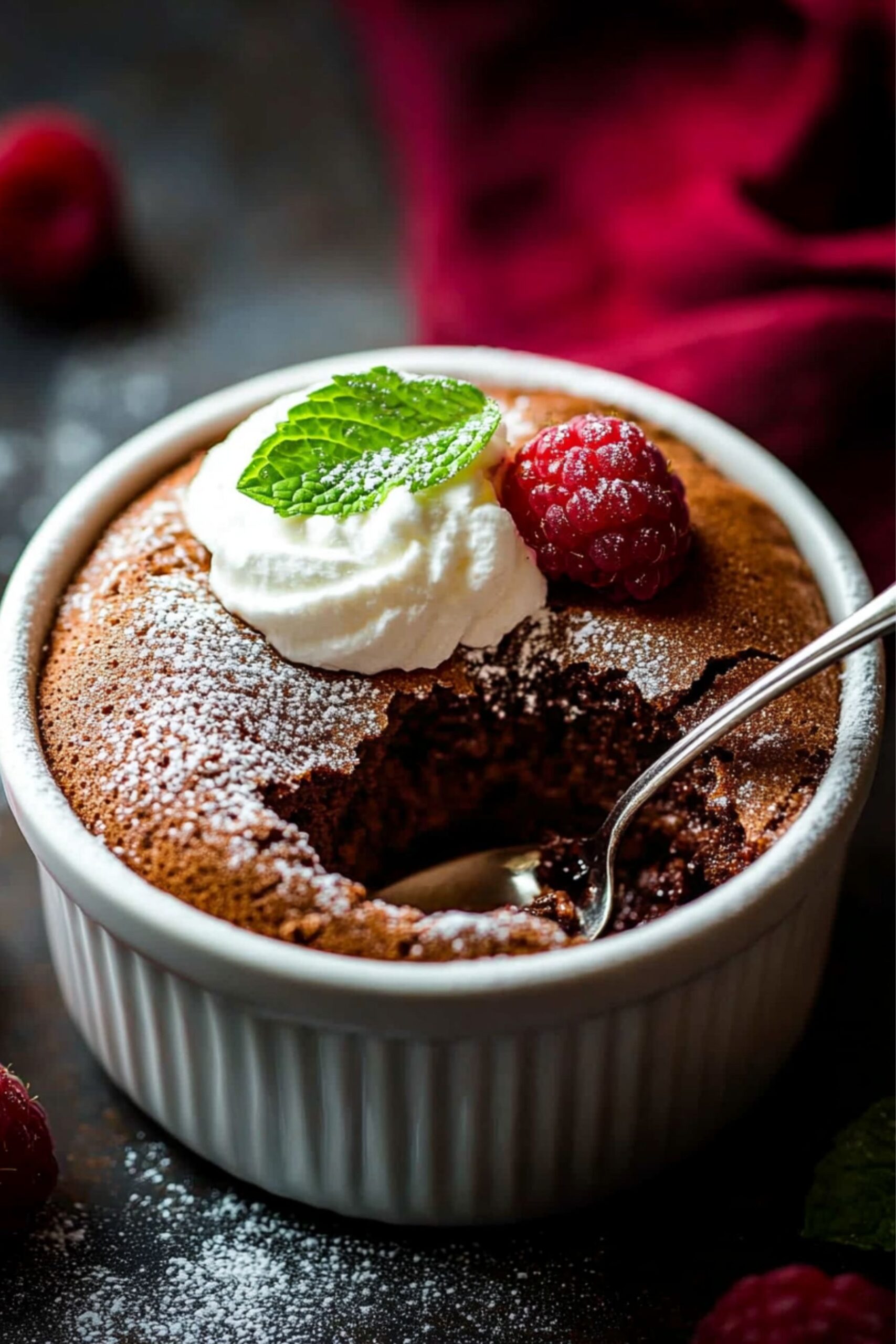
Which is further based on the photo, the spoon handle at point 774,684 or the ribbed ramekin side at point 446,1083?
the spoon handle at point 774,684

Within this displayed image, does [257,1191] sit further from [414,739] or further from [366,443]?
[366,443]

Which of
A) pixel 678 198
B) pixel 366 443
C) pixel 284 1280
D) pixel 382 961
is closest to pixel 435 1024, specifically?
pixel 382 961

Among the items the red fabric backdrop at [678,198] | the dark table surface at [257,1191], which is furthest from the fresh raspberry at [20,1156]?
the red fabric backdrop at [678,198]

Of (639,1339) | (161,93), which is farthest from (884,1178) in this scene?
(161,93)

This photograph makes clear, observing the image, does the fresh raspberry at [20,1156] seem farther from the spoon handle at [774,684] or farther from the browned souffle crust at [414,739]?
the spoon handle at [774,684]

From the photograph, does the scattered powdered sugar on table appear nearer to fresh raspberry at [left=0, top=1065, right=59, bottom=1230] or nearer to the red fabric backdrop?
fresh raspberry at [left=0, top=1065, right=59, bottom=1230]
